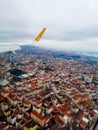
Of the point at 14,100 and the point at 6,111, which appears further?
the point at 14,100

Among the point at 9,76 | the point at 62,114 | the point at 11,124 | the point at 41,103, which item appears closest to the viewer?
the point at 11,124

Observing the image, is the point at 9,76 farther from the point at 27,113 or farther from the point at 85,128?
the point at 85,128

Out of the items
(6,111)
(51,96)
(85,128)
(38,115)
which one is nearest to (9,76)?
(51,96)

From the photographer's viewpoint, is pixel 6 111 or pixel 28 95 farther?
pixel 28 95

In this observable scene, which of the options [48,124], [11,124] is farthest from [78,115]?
[11,124]

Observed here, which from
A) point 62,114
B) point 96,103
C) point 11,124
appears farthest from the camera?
point 96,103

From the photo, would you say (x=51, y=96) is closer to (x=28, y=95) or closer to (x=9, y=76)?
(x=28, y=95)

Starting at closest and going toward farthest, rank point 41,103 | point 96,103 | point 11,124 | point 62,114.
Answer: point 11,124 < point 62,114 < point 41,103 < point 96,103

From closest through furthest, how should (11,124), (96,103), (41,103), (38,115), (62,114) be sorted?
(11,124) < (38,115) < (62,114) < (41,103) < (96,103)
